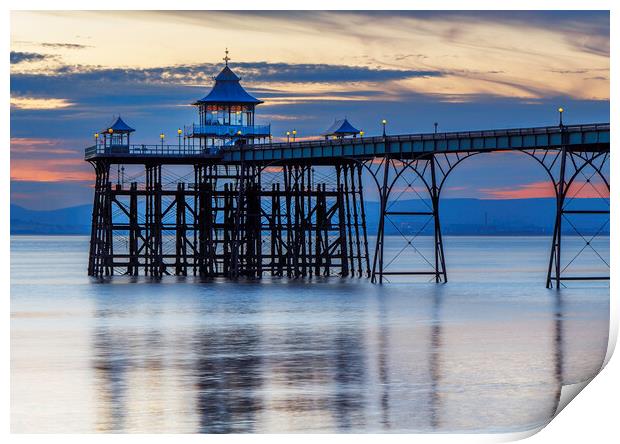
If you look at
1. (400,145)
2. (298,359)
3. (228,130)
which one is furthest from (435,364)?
(228,130)

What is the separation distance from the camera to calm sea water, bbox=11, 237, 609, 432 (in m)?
34.8

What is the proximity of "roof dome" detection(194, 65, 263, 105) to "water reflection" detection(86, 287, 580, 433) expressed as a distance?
133 ft

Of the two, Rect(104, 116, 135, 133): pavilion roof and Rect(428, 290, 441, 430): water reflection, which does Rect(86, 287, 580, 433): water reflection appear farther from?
Rect(104, 116, 135, 133): pavilion roof

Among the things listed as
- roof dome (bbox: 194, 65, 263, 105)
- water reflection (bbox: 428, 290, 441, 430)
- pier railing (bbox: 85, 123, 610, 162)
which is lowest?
water reflection (bbox: 428, 290, 441, 430)

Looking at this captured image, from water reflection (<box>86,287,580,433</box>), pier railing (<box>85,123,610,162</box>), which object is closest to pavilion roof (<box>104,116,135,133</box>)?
pier railing (<box>85,123,610,162</box>)

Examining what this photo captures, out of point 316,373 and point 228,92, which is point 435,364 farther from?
point 228,92

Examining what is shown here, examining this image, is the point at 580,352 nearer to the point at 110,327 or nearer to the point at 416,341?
the point at 416,341

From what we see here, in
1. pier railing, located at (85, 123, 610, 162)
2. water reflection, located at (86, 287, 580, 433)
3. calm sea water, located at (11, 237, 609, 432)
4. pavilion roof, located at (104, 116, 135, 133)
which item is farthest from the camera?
pavilion roof, located at (104, 116, 135, 133)

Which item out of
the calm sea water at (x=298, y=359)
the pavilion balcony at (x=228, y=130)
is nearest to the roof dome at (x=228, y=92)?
the pavilion balcony at (x=228, y=130)

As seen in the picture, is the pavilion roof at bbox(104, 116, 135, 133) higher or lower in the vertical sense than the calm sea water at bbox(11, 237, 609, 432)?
higher

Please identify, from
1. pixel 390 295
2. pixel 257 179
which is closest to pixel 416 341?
pixel 390 295

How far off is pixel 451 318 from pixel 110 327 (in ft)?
51.0

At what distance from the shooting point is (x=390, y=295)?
3093 inches

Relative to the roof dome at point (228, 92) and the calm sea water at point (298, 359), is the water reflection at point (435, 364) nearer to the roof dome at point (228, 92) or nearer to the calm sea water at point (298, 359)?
the calm sea water at point (298, 359)
